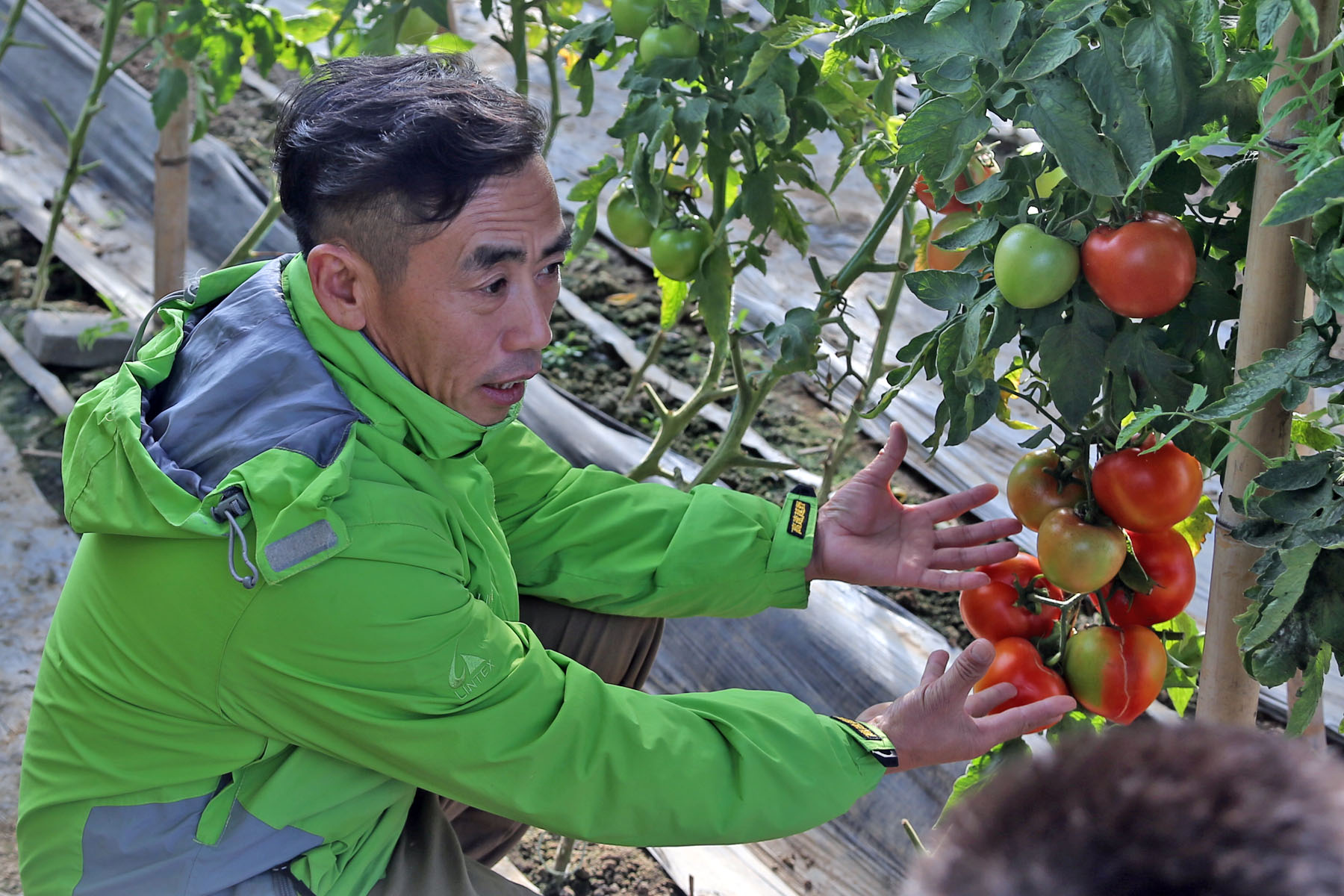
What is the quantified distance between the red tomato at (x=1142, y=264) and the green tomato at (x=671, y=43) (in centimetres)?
58

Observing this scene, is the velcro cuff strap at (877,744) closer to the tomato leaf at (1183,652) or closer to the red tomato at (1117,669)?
the red tomato at (1117,669)

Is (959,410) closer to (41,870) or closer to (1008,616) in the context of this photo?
(1008,616)

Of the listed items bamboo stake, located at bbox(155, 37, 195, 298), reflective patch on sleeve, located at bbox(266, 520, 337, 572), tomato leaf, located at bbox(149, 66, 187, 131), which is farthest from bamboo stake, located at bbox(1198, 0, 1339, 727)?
bamboo stake, located at bbox(155, 37, 195, 298)

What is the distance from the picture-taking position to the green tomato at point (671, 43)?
135cm

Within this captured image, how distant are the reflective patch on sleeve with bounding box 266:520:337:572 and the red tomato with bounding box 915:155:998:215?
61 centimetres

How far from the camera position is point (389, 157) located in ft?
3.61

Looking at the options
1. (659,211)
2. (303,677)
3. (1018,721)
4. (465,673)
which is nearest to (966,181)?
(659,211)

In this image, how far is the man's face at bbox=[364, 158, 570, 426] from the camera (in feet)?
3.71

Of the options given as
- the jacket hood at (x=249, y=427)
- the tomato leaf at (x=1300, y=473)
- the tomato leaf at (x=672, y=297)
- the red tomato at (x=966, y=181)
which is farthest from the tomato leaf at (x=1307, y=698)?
the tomato leaf at (x=672, y=297)

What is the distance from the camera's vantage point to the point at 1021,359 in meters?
1.27

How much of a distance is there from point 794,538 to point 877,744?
0.32m

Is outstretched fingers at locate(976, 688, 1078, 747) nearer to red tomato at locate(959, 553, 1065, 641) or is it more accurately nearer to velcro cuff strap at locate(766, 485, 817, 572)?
red tomato at locate(959, 553, 1065, 641)

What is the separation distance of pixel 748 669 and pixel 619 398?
Result: 0.81m

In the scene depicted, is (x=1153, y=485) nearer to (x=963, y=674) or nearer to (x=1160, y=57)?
(x=963, y=674)
